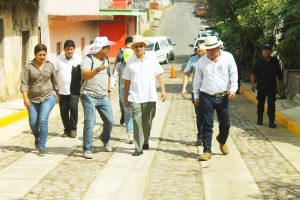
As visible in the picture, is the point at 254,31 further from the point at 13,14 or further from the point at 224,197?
the point at 224,197

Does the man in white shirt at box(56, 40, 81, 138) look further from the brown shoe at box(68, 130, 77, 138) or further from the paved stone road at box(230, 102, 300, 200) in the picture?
the paved stone road at box(230, 102, 300, 200)

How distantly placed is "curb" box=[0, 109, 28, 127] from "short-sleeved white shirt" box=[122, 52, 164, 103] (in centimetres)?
450

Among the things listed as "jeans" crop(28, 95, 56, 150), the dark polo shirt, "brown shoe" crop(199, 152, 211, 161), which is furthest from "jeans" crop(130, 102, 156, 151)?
the dark polo shirt

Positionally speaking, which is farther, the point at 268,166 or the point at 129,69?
the point at 129,69

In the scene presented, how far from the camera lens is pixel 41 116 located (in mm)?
8938

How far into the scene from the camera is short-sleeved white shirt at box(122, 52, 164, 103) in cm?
873

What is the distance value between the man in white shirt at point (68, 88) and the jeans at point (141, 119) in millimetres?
1767

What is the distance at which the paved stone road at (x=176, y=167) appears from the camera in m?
6.74

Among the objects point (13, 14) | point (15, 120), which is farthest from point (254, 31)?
point (15, 120)

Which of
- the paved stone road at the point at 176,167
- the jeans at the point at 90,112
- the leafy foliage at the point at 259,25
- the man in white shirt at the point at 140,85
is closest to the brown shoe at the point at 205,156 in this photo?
the paved stone road at the point at 176,167

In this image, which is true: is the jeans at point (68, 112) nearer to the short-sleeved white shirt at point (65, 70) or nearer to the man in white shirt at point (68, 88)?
the man in white shirt at point (68, 88)

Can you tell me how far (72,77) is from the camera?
9.98 metres

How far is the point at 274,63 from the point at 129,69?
4.12m

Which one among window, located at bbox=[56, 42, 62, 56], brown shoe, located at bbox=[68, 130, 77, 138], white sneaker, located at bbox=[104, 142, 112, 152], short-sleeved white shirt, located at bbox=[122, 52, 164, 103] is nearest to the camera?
short-sleeved white shirt, located at bbox=[122, 52, 164, 103]
